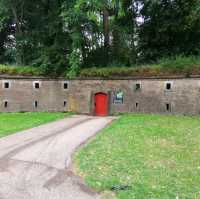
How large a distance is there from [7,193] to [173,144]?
19.9ft

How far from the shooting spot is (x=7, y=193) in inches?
212

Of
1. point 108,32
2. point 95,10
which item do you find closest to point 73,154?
point 95,10

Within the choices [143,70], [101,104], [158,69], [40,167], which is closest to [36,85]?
[101,104]

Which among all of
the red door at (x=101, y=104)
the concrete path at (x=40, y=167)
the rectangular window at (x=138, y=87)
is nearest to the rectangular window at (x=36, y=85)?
the red door at (x=101, y=104)

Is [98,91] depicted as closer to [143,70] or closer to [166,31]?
[143,70]

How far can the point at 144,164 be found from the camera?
7.23 m

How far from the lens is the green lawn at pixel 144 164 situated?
5.50 meters

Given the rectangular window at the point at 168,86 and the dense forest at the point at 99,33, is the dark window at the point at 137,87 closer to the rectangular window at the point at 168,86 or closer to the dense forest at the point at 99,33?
the rectangular window at the point at 168,86

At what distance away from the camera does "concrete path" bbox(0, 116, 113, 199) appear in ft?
17.8

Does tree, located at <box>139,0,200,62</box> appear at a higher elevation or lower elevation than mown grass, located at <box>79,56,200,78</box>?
higher

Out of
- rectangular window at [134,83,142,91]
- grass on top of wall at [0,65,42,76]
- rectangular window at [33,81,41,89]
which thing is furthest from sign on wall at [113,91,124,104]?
grass on top of wall at [0,65,42,76]

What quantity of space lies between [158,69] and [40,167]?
1471 cm

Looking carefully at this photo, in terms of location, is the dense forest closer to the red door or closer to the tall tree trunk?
the tall tree trunk

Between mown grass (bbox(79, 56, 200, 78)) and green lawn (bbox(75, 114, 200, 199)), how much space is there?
8688mm
